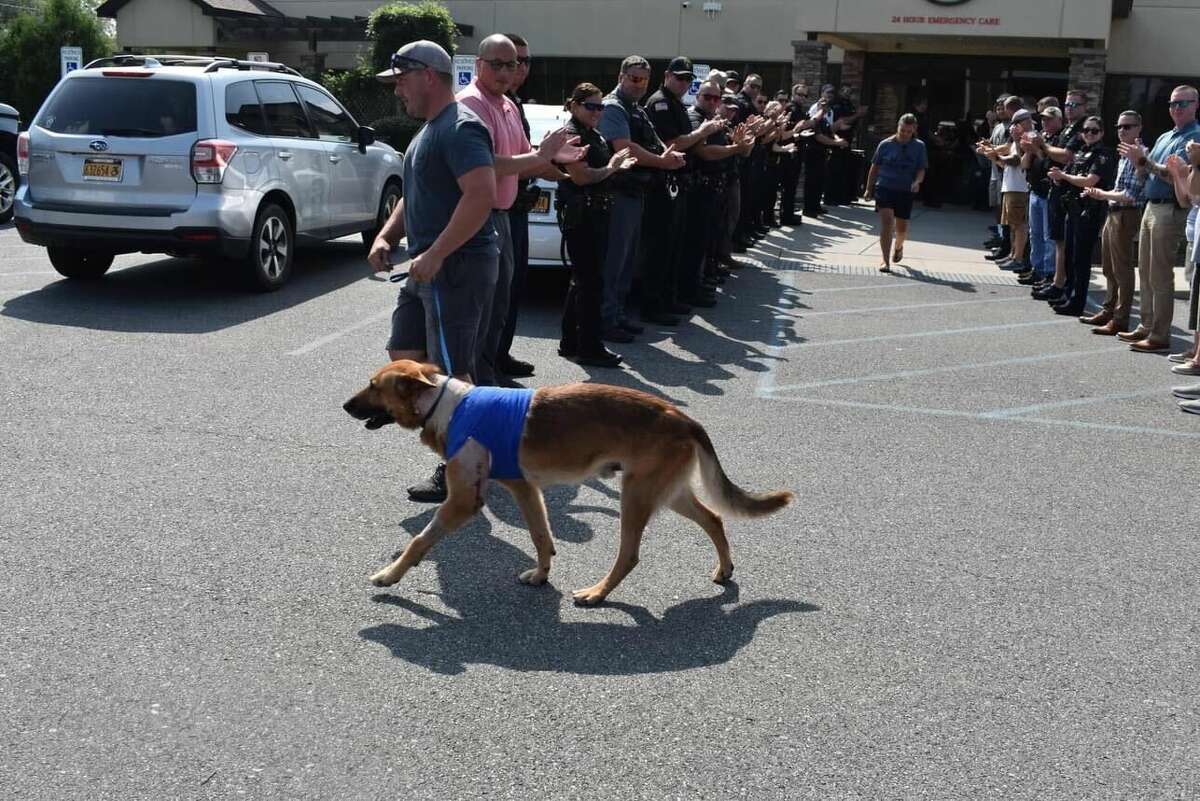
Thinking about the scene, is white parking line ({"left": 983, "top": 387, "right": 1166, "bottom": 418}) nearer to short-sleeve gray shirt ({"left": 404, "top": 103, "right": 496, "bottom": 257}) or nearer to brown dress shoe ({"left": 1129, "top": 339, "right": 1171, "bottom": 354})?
brown dress shoe ({"left": 1129, "top": 339, "right": 1171, "bottom": 354})

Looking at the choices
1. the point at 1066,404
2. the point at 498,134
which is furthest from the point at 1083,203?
the point at 498,134

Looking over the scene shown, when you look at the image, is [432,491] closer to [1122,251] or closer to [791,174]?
[1122,251]

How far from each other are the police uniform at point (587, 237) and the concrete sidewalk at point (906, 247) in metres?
6.58

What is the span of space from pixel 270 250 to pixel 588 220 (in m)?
3.72

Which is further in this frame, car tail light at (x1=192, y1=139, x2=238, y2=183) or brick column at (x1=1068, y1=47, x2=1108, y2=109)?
brick column at (x1=1068, y1=47, x2=1108, y2=109)

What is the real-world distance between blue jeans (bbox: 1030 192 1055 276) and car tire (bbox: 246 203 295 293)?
7.96m

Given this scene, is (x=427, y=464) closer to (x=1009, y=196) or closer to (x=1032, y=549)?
(x=1032, y=549)

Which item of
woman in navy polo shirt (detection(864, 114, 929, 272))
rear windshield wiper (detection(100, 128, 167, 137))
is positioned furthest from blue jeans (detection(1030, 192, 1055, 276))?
rear windshield wiper (detection(100, 128, 167, 137))

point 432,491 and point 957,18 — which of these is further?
point 957,18

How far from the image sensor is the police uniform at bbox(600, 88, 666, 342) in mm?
9406

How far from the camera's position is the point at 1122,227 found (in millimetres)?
11023

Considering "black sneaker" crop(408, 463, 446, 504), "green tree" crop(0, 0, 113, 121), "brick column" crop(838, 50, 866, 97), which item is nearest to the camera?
"black sneaker" crop(408, 463, 446, 504)

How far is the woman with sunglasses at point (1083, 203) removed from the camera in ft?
37.5

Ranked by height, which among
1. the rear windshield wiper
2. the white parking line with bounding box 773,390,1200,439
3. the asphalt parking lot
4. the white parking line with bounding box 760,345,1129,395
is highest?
the rear windshield wiper
